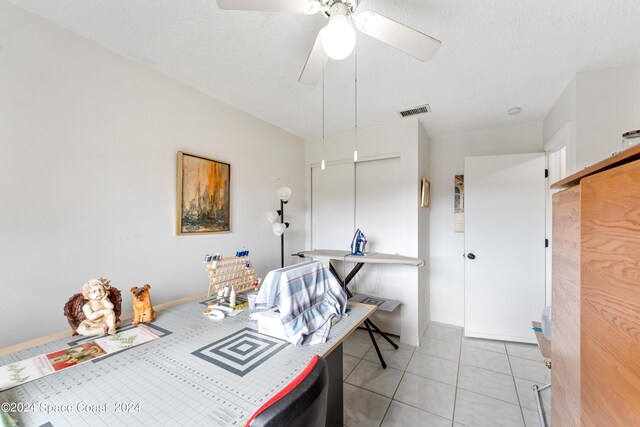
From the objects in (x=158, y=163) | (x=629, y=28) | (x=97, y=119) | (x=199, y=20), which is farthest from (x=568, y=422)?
(x=97, y=119)

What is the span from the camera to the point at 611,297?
617mm

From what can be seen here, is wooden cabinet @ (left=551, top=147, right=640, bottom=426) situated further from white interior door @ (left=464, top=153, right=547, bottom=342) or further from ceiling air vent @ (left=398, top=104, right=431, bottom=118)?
white interior door @ (left=464, top=153, right=547, bottom=342)

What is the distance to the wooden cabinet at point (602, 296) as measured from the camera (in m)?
0.54

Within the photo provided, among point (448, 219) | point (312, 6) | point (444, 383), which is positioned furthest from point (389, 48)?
point (444, 383)

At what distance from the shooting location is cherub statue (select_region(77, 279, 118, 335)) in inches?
48.6

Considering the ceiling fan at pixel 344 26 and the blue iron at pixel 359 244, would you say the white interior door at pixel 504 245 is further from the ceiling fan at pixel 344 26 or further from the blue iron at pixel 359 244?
the ceiling fan at pixel 344 26

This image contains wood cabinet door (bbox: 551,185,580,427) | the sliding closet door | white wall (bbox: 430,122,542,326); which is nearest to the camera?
wood cabinet door (bbox: 551,185,580,427)

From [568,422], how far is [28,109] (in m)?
2.76

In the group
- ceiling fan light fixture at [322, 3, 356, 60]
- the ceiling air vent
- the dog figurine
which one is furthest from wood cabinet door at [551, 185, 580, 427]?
the dog figurine

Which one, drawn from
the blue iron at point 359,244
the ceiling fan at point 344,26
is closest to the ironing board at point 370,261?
the blue iron at point 359,244

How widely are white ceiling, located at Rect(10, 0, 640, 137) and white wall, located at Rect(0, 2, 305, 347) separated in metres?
0.19

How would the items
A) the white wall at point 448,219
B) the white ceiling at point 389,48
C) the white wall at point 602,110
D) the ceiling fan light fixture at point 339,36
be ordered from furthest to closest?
the white wall at point 448,219, the white wall at point 602,110, the white ceiling at point 389,48, the ceiling fan light fixture at point 339,36

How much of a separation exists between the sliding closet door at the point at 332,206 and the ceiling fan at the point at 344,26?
213 cm

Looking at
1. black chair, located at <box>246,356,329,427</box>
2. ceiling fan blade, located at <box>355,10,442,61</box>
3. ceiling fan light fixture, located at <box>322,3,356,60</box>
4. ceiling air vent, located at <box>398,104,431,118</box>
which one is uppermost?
ceiling air vent, located at <box>398,104,431,118</box>
